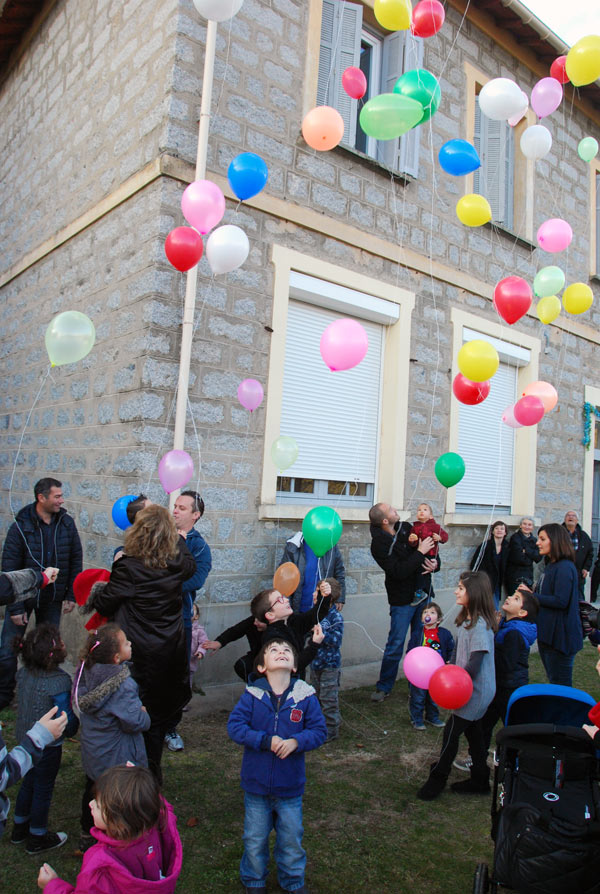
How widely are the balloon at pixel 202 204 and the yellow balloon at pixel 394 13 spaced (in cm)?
211

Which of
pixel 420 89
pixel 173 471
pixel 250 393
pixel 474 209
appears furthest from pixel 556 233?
pixel 173 471

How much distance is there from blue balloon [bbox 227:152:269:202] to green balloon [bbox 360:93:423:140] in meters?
0.80

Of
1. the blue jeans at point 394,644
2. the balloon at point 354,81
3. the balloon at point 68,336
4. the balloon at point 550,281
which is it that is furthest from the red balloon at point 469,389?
the balloon at point 68,336

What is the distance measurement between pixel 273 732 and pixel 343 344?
9.04 ft

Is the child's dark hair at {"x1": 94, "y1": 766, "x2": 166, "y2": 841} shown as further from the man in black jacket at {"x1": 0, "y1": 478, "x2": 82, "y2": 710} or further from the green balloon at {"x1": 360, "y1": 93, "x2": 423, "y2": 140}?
the green balloon at {"x1": 360, "y1": 93, "x2": 423, "y2": 140}

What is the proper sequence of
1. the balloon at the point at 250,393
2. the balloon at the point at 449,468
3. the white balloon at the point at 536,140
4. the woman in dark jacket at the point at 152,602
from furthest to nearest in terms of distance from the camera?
the white balloon at the point at 536,140 < the balloon at the point at 449,468 < the balloon at the point at 250,393 < the woman in dark jacket at the point at 152,602

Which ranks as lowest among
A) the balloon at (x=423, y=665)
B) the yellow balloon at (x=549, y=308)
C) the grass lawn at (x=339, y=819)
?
the grass lawn at (x=339, y=819)

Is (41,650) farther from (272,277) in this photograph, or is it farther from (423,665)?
(272,277)

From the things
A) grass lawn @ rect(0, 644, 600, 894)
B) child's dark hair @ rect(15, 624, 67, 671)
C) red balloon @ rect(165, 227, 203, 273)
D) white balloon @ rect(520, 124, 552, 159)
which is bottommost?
grass lawn @ rect(0, 644, 600, 894)

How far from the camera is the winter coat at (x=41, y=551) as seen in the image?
4.77 m

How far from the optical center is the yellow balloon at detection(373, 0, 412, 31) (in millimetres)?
5102

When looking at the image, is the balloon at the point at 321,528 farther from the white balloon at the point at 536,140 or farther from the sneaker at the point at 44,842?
the white balloon at the point at 536,140

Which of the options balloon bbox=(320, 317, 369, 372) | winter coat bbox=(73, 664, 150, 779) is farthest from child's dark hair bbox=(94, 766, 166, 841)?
balloon bbox=(320, 317, 369, 372)

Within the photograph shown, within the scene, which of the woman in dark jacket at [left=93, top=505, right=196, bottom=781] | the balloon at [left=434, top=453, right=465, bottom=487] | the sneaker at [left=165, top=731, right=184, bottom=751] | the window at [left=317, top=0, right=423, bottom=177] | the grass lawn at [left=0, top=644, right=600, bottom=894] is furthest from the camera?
the window at [left=317, top=0, right=423, bottom=177]
